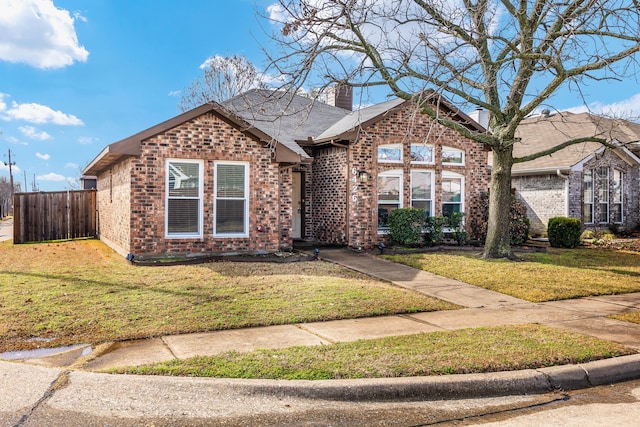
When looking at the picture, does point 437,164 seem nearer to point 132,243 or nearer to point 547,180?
point 547,180

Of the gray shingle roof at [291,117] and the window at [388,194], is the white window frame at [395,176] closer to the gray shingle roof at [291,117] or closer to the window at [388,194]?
the window at [388,194]

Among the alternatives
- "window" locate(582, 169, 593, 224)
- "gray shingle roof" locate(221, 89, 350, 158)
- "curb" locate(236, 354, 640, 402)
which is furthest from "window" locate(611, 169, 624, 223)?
"curb" locate(236, 354, 640, 402)

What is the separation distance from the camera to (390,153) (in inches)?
606

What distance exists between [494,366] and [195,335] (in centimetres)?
350

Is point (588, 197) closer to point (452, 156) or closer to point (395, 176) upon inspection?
point (452, 156)

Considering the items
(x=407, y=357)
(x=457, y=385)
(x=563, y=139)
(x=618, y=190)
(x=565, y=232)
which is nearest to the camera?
(x=457, y=385)

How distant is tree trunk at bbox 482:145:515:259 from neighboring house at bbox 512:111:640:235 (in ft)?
21.7

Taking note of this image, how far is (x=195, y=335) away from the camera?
625 centimetres

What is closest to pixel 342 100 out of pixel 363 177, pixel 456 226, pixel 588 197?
pixel 363 177

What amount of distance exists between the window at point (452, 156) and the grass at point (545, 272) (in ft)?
11.2

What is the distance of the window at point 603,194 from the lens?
818 inches

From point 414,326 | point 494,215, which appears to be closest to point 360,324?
point 414,326

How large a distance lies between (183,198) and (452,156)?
8.73m

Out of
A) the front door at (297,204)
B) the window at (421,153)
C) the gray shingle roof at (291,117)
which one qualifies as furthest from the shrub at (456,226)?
the gray shingle roof at (291,117)
